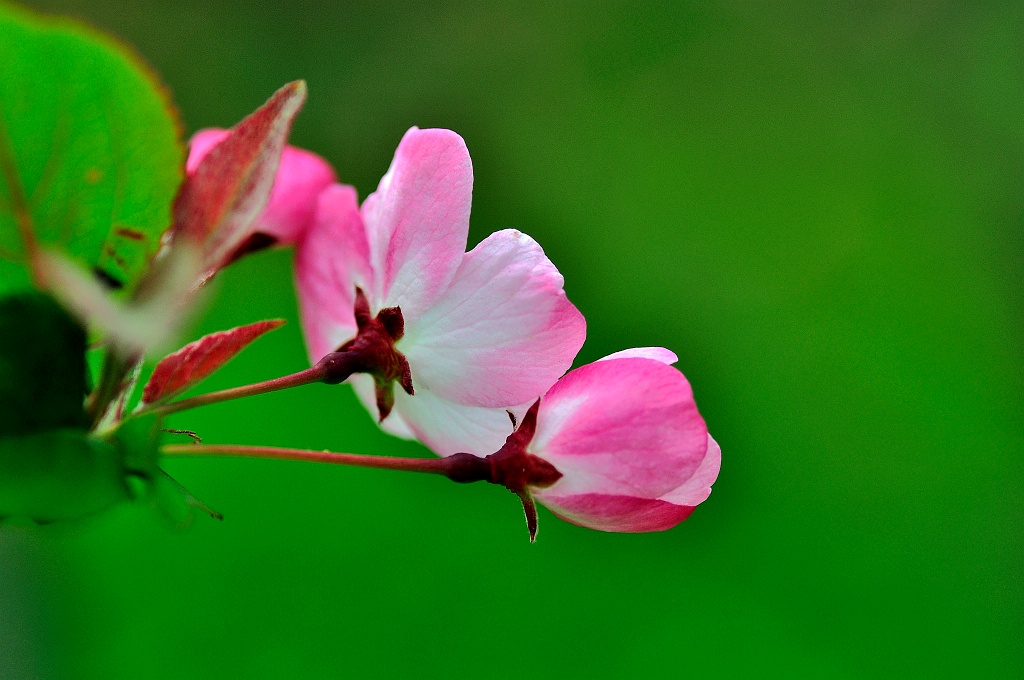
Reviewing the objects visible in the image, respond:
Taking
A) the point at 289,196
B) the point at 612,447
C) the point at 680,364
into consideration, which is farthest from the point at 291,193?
the point at 680,364

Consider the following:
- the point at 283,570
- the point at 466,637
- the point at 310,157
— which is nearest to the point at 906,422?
the point at 466,637

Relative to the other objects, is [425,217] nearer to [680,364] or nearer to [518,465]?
[518,465]

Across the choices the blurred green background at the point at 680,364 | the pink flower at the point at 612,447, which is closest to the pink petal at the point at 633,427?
the pink flower at the point at 612,447

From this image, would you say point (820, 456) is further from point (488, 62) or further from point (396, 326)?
point (396, 326)

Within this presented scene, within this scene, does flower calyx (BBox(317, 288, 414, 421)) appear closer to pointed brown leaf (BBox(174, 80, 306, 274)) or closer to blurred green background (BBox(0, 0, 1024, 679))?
pointed brown leaf (BBox(174, 80, 306, 274))

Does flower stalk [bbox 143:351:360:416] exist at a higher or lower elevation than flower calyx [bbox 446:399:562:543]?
higher

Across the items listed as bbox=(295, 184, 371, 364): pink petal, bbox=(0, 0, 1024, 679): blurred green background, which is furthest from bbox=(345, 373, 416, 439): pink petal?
bbox=(0, 0, 1024, 679): blurred green background

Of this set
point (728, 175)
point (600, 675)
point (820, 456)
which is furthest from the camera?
point (728, 175)
